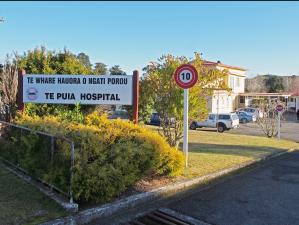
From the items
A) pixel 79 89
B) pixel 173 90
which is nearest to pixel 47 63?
pixel 79 89

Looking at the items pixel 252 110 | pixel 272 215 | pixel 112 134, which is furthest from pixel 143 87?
pixel 252 110

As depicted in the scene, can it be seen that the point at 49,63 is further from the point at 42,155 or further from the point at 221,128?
the point at 221,128

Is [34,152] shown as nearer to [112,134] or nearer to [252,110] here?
[112,134]

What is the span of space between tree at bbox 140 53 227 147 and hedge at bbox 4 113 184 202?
A: 8.66 feet

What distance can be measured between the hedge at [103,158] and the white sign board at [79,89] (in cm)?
132

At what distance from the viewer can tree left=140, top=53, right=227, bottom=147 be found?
961cm

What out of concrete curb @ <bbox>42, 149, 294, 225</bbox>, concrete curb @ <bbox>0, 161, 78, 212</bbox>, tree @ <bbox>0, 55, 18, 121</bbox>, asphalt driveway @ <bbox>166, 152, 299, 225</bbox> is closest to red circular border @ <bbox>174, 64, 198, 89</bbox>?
concrete curb @ <bbox>42, 149, 294, 225</bbox>

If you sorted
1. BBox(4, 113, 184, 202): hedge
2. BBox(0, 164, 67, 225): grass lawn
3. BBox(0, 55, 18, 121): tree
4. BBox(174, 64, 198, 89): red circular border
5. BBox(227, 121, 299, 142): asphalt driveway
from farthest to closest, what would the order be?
BBox(227, 121, 299, 142): asphalt driveway → BBox(0, 55, 18, 121): tree → BBox(174, 64, 198, 89): red circular border → BBox(4, 113, 184, 202): hedge → BBox(0, 164, 67, 225): grass lawn

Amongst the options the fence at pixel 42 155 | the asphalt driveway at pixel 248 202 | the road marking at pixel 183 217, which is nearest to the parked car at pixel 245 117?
the asphalt driveway at pixel 248 202

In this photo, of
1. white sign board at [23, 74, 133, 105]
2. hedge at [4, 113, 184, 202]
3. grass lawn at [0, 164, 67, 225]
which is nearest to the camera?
grass lawn at [0, 164, 67, 225]

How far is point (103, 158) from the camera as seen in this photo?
18.9ft

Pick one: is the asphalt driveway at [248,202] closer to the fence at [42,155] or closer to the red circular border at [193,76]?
the fence at [42,155]

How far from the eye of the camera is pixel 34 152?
268 inches

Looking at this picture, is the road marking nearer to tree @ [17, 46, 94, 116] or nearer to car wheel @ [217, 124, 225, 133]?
tree @ [17, 46, 94, 116]
